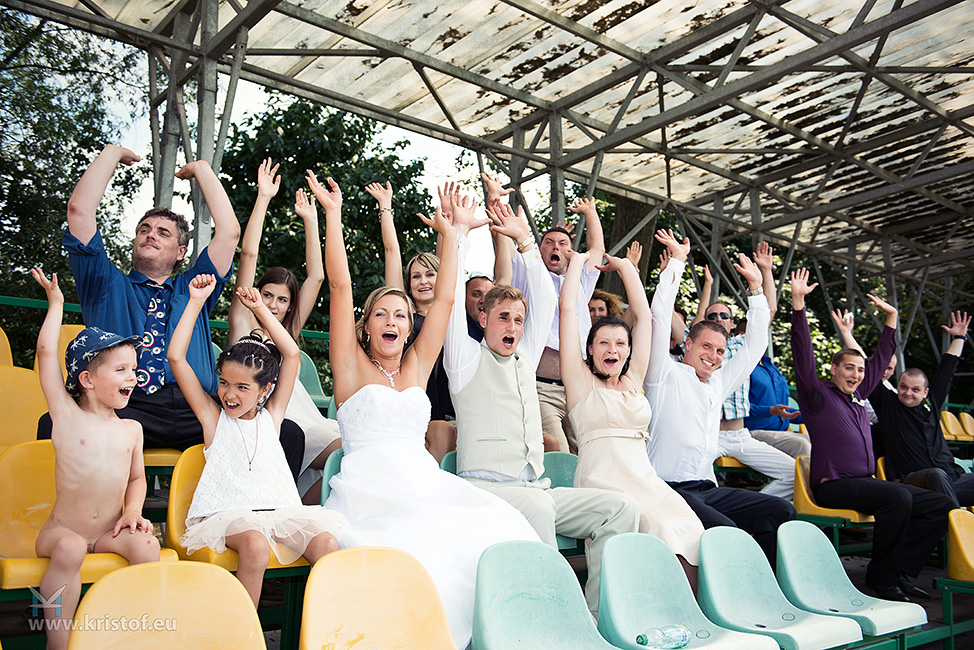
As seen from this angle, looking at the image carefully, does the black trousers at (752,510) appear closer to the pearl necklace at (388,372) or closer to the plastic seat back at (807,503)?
the plastic seat back at (807,503)

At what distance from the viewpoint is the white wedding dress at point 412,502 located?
229 cm

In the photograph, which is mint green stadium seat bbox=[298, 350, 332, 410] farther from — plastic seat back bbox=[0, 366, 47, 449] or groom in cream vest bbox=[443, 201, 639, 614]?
groom in cream vest bbox=[443, 201, 639, 614]

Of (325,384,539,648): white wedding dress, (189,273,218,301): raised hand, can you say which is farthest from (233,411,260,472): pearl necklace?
(189,273,218,301): raised hand

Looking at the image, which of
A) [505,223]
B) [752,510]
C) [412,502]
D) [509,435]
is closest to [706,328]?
[752,510]

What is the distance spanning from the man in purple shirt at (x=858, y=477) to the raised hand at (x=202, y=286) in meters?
2.92

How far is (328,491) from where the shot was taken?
278 cm

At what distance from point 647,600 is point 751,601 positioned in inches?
22.1

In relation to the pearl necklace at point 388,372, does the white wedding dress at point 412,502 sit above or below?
below

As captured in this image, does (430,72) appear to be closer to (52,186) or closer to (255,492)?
(52,186)

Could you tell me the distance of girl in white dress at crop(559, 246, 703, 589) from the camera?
10.2ft

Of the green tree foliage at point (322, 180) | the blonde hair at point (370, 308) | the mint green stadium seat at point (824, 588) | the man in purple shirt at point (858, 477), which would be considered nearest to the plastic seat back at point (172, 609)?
the blonde hair at point (370, 308)

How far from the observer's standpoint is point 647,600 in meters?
2.43

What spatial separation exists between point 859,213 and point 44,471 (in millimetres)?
11736

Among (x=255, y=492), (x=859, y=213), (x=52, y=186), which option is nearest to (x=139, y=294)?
(x=255, y=492)
